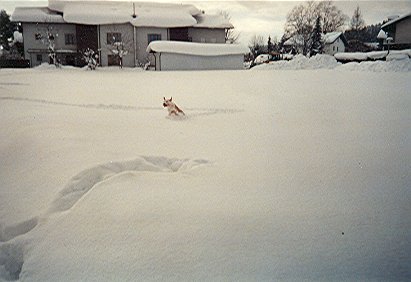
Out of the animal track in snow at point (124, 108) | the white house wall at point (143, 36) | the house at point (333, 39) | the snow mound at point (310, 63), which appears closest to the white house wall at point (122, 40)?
the white house wall at point (143, 36)

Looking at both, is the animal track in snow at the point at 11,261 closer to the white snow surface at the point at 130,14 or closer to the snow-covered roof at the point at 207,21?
the snow-covered roof at the point at 207,21

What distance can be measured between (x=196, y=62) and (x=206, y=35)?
8.74ft

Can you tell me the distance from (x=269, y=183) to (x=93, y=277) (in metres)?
0.92

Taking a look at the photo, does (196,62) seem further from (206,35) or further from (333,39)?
(333,39)

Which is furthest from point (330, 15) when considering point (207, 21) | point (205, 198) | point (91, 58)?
point (91, 58)

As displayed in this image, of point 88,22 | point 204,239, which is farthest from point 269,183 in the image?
point 88,22

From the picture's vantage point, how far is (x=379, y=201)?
1614mm

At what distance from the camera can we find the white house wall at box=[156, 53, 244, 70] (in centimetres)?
1064

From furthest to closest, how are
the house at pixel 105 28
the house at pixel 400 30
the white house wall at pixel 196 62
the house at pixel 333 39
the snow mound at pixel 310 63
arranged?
1. the house at pixel 105 28
2. the white house wall at pixel 196 62
3. the snow mound at pixel 310 63
4. the house at pixel 333 39
5. the house at pixel 400 30

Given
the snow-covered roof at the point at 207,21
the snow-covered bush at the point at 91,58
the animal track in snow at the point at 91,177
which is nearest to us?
the animal track in snow at the point at 91,177

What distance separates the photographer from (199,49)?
1064 cm

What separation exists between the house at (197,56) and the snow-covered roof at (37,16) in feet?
16.0

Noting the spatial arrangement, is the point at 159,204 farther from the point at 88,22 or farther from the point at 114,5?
the point at 114,5

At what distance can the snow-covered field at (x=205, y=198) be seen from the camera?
127cm
